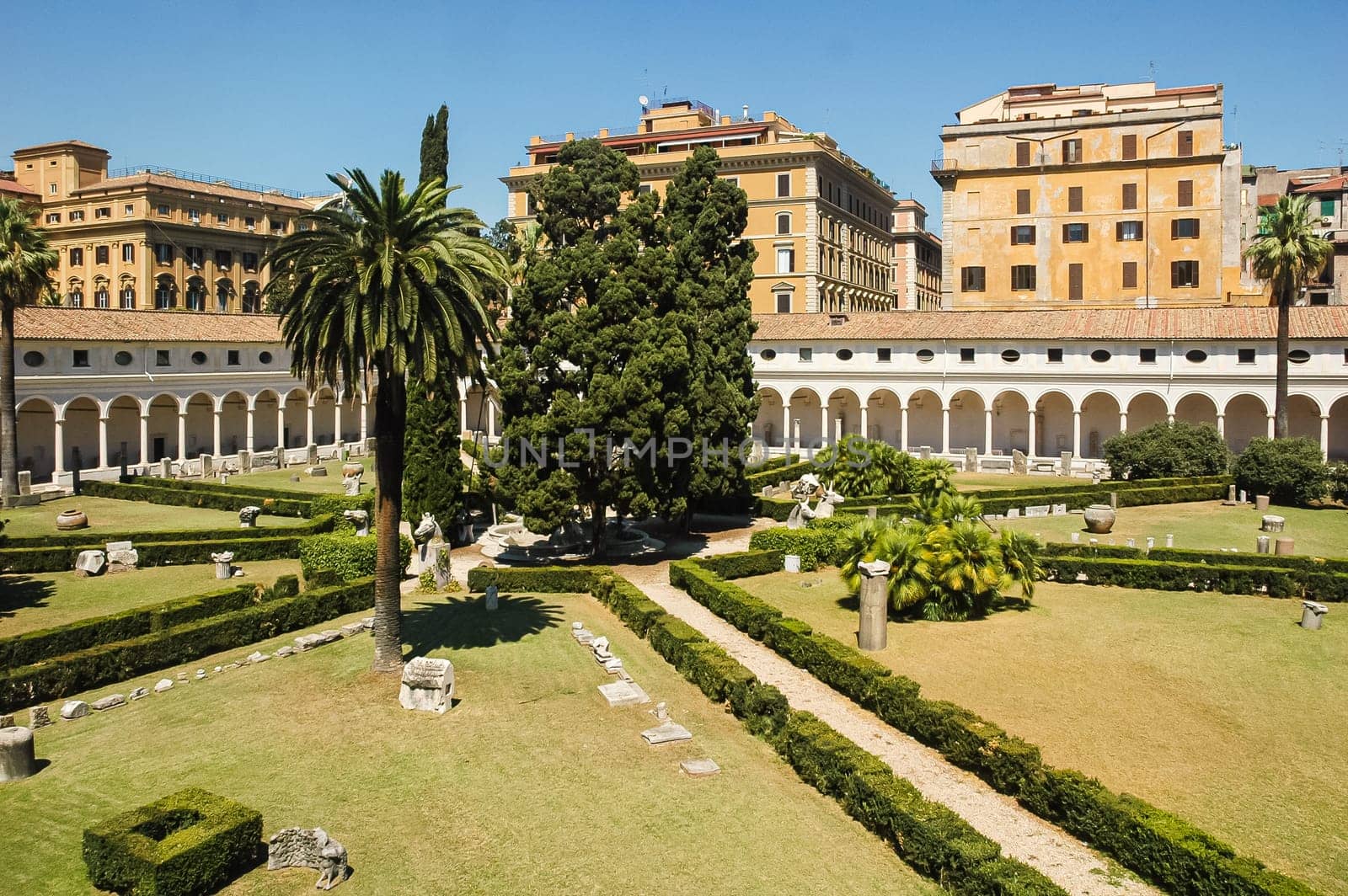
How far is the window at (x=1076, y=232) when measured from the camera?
226 ft

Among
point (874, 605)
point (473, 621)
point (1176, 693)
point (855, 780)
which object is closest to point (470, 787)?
point (855, 780)

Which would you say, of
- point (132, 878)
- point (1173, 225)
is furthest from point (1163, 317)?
point (132, 878)

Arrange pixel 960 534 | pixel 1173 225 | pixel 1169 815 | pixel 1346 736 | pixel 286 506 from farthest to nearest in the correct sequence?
pixel 1173 225, pixel 286 506, pixel 960 534, pixel 1346 736, pixel 1169 815

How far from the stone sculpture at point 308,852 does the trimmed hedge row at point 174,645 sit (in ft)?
31.7

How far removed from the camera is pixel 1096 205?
68375mm

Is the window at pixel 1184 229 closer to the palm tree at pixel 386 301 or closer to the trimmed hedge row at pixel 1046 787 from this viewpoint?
the trimmed hedge row at pixel 1046 787

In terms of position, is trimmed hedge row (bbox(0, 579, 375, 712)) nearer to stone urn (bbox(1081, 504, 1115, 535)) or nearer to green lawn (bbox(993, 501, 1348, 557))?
green lawn (bbox(993, 501, 1348, 557))

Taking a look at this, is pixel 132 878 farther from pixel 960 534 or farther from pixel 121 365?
pixel 121 365

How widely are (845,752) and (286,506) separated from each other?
32.4 metres

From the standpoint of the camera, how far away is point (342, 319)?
2192 centimetres

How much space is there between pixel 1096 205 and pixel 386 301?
59178 millimetres

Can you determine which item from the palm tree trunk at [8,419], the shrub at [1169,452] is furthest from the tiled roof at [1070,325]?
the palm tree trunk at [8,419]

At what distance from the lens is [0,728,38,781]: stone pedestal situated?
649 inches

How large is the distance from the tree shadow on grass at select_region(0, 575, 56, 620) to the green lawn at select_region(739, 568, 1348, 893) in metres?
20.1
